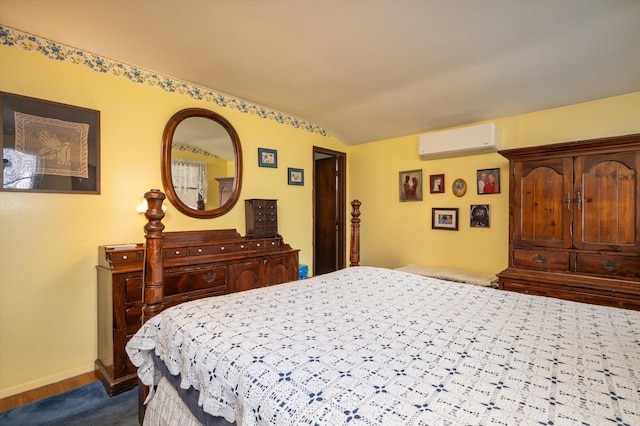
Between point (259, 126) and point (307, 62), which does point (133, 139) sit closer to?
point (259, 126)

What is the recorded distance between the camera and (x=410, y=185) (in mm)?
4113

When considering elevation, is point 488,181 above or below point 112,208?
above

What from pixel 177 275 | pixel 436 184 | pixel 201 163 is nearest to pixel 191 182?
pixel 201 163

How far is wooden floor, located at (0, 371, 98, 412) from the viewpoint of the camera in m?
2.07

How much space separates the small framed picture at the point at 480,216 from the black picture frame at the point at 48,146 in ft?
12.5

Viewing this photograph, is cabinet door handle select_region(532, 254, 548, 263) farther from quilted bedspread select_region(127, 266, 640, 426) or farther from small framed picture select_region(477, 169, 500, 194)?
quilted bedspread select_region(127, 266, 640, 426)

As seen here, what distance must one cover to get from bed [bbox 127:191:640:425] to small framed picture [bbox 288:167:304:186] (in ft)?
7.94

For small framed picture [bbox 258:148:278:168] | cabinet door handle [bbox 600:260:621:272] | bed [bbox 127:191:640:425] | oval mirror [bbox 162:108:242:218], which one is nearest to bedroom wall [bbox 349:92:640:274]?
cabinet door handle [bbox 600:260:621:272]

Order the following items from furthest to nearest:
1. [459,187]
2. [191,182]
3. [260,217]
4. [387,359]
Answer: [459,187]
[260,217]
[191,182]
[387,359]

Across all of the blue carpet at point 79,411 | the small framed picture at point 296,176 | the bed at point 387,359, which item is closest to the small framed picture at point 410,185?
the small framed picture at point 296,176

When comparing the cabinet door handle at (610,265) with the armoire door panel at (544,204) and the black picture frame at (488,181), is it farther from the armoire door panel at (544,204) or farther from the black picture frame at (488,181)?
the black picture frame at (488,181)

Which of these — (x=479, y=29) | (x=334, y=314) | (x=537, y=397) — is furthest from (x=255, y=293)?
(x=479, y=29)

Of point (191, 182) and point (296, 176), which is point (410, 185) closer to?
point (296, 176)

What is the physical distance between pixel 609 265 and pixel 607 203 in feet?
1.64
